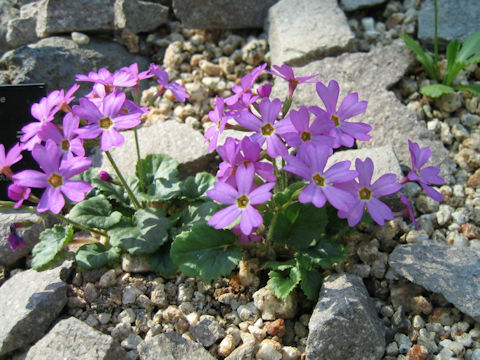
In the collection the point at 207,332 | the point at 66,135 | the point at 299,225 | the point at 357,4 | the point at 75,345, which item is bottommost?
the point at 207,332

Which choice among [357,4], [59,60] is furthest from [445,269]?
[59,60]

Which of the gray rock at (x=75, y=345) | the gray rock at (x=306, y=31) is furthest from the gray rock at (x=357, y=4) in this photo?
the gray rock at (x=75, y=345)

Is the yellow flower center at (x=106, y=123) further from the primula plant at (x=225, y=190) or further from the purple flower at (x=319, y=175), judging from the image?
the purple flower at (x=319, y=175)

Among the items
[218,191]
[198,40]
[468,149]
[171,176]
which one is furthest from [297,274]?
[198,40]

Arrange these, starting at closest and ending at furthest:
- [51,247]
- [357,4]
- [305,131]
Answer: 1. [305,131]
2. [51,247]
3. [357,4]

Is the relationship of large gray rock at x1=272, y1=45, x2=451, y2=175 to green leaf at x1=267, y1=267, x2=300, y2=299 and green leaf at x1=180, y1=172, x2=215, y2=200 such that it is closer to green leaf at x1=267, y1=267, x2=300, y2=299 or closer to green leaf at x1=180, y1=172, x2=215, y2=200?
green leaf at x1=180, y1=172, x2=215, y2=200

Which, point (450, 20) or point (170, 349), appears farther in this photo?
point (450, 20)

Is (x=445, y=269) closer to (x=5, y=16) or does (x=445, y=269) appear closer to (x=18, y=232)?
(x=18, y=232)

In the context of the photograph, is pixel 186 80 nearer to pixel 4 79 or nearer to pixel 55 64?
pixel 55 64
